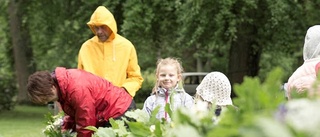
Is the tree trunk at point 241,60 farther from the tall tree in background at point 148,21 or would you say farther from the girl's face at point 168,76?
the girl's face at point 168,76

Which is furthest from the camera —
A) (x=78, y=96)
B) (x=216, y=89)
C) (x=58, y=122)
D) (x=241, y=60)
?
(x=241, y=60)

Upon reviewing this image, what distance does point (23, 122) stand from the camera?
1917 centimetres

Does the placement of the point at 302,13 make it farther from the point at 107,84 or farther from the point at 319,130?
the point at 319,130

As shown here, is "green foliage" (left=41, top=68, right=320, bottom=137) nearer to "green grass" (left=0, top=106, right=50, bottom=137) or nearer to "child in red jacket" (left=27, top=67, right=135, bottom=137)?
"child in red jacket" (left=27, top=67, right=135, bottom=137)

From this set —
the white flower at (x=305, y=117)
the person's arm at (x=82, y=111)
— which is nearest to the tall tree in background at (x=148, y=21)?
the person's arm at (x=82, y=111)

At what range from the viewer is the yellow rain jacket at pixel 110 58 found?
20.5ft

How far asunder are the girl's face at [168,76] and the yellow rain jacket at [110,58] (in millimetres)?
457

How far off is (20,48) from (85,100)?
19.7 metres

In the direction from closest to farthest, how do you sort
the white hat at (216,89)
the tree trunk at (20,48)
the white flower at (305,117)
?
the white flower at (305,117) → the white hat at (216,89) → the tree trunk at (20,48)

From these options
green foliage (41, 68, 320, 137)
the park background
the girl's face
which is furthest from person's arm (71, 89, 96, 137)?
the park background

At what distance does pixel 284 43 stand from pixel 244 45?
132cm

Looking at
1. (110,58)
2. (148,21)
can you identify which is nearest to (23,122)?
(148,21)

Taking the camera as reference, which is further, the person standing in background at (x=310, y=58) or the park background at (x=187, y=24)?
the park background at (x=187, y=24)

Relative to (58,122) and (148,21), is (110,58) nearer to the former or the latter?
(58,122)
